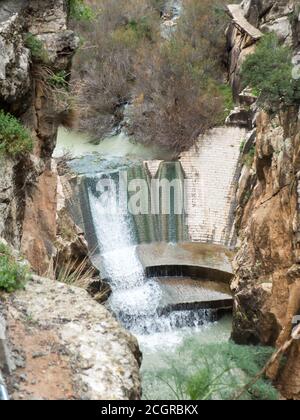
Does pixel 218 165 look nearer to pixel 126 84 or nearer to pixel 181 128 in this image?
pixel 181 128

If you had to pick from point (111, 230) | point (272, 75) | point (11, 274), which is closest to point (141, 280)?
point (111, 230)

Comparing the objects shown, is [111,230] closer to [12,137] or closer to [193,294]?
[193,294]

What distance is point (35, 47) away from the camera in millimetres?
7559

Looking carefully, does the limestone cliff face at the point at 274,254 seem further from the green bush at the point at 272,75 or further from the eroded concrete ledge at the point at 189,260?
the eroded concrete ledge at the point at 189,260

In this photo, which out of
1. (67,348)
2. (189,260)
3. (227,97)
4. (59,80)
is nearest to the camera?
(67,348)

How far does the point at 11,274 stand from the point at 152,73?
16445 mm

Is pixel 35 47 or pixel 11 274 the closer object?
pixel 11 274

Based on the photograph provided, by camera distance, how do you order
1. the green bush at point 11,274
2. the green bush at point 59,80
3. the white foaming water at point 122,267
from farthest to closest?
the white foaming water at point 122,267 → the green bush at point 59,80 → the green bush at point 11,274

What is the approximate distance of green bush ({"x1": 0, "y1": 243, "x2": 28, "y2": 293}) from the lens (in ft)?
16.0

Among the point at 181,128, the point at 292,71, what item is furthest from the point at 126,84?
the point at 292,71

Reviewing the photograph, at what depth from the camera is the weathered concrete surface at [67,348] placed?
392 centimetres

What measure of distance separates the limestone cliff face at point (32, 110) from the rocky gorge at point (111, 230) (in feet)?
0.07

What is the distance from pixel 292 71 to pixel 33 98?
262 inches

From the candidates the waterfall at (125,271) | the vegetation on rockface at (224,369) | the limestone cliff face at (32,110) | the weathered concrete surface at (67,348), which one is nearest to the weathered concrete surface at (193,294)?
the waterfall at (125,271)
